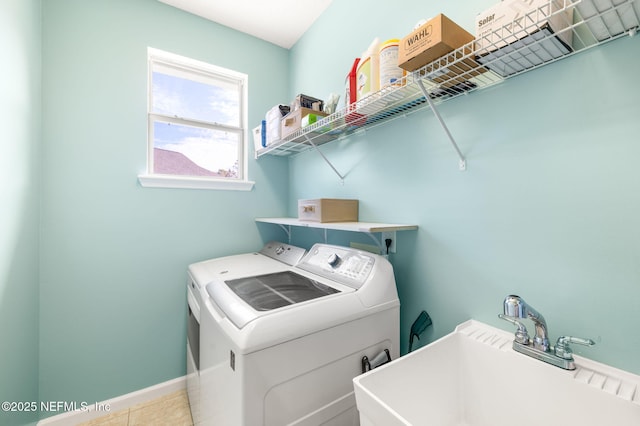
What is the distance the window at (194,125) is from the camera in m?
2.04

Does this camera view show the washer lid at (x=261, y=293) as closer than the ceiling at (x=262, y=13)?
Yes

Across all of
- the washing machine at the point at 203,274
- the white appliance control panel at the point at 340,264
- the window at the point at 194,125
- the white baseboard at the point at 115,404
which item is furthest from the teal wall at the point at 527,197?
the white baseboard at the point at 115,404

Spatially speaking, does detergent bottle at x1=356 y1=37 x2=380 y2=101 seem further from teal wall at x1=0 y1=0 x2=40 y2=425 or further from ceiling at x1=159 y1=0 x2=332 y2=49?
teal wall at x1=0 y1=0 x2=40 y2=425

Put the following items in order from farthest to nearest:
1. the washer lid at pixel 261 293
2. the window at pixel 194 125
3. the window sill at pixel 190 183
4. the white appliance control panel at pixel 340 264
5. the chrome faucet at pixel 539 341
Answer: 1. the window at pixel 194 125
2. the window sill at pixel 190 183
3. the white appliance control panel at pixel 340 264
4. the washer lid at pixel 261 293
5. the chrome faucet at pixel 539 341

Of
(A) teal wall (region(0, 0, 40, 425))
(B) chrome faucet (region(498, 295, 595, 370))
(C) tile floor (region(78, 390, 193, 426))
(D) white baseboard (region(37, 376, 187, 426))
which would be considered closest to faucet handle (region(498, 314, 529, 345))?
(B) chrome faucet (region(498, 295, 595, 370))

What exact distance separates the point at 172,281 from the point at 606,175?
2.44 meters

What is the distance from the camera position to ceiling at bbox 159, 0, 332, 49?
2.01 m

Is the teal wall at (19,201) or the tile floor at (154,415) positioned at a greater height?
the teal wall at (19,201)

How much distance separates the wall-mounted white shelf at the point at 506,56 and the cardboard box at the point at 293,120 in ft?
0.81

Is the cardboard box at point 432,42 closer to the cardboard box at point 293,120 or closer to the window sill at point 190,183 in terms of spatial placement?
the cardboard box at point 293,120

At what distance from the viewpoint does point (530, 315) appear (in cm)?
82

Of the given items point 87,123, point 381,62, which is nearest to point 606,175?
point 381,62

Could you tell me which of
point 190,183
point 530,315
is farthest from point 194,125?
point 530,315

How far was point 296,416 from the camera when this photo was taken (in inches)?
37.0
